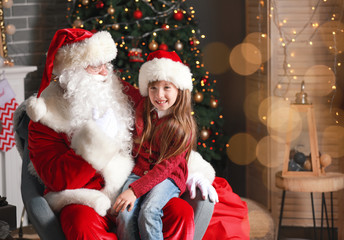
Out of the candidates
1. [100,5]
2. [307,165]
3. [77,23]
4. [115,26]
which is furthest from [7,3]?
[307,165]

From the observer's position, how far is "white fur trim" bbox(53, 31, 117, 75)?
98.0 inches

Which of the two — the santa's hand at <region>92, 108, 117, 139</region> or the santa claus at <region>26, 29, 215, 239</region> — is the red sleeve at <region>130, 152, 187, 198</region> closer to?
the santa claus at <region>26, 29, 215, 239</region>

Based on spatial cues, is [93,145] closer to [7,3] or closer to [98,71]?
[98,71]

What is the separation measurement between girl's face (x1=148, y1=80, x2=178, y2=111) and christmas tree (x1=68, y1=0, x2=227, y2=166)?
4.43ft

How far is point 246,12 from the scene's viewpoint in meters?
4.36

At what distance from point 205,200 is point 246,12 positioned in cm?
234

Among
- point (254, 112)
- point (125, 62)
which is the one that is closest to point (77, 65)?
point (125, 62)

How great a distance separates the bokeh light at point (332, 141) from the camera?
12.6 ft

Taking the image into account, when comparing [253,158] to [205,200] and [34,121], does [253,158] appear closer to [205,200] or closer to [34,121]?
[205,200]

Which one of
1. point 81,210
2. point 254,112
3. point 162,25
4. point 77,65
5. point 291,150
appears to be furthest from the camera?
point 254,112

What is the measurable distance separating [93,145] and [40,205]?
402mm

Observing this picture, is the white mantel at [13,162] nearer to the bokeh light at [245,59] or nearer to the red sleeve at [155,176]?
the bokeh light at [245,59]

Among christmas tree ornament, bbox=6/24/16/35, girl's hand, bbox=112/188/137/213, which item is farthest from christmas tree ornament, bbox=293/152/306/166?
christmas tree ornament, bbox=6/24/16/35

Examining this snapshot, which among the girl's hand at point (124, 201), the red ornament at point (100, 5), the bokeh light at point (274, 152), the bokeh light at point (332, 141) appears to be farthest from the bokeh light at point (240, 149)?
the girl's hand at point (124, 201)
